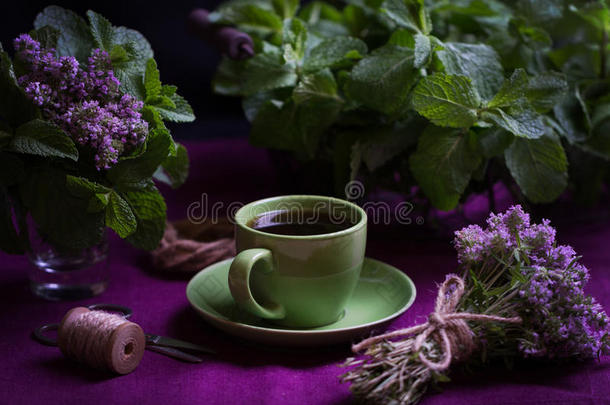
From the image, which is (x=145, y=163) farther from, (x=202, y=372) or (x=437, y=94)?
(x=437, y=94)

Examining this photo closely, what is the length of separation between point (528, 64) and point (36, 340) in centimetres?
84

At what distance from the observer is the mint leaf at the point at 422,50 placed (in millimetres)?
850

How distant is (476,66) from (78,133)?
549mm

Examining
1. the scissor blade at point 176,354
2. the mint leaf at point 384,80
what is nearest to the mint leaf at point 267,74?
the mint leaf at point 384,80

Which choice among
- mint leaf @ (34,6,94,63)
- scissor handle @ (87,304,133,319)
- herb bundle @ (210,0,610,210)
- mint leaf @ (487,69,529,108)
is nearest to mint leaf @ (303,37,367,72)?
herb bundle @ (210,0,610,210)

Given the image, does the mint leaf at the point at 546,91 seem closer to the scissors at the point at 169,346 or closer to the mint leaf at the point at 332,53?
the mint leaf at the point at 332,53

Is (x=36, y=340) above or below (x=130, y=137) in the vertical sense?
below

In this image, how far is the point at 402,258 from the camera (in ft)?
3.19

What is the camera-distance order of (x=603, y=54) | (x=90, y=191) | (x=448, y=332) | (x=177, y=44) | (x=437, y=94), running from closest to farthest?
(x=448, y=332), (x=90, y=191), (x=437, y=94), (x=603, y=54), (x=177, y=44)

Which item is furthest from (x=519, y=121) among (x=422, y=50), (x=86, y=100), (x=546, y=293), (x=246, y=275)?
(x=86, y=100)

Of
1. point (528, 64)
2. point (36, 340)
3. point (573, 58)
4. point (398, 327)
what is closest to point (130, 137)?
point (36, 340)

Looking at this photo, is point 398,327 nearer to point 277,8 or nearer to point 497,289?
point 497,289

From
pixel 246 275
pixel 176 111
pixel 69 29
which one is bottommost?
pixel 246 275

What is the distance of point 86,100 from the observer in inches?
28.7
